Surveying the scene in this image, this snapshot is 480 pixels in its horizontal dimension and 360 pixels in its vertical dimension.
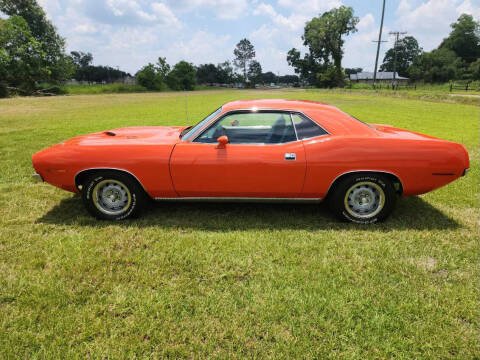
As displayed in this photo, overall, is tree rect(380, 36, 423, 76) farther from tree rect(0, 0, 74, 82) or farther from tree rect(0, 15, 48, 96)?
tree rect(0, 15, 48, 96)

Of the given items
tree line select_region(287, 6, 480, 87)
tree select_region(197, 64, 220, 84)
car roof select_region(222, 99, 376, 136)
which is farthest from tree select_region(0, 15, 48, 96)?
tree select_region(197, 64, 220, 84)

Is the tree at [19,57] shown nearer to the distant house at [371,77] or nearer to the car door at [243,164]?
the car door at [243,164]

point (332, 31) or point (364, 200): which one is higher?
point (332, 31)

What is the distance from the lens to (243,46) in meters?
119

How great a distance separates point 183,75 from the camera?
267 ft

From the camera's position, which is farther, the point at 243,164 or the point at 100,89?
the point at 100,89

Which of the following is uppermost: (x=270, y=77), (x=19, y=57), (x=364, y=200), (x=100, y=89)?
(x=270, y=77)

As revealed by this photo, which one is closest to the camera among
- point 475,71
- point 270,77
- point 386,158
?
point 386,158

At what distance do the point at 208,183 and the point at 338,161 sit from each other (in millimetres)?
1442

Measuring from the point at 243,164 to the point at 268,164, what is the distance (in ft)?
0.89

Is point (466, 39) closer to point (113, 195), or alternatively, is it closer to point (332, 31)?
point (332, 31)

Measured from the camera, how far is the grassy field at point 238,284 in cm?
195

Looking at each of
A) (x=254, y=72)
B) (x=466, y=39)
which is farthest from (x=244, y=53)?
(x=466, y=39)

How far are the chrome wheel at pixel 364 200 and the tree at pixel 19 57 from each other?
1874 inches
